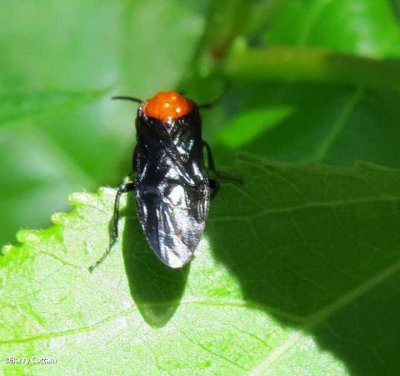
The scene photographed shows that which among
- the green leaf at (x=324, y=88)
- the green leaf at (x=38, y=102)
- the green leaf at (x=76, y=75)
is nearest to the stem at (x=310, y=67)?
the green leaf at (x=324, y=88)

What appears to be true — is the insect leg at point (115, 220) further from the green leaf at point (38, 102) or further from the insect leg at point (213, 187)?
the green leaf at point (38, 102)

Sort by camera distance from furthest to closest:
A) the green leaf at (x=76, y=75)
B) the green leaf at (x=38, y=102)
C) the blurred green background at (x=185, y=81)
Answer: the green leaf at (x=76, y=75) < the blurred green background at (x=185, y=81) < the green leaf at (x=38, y=102)

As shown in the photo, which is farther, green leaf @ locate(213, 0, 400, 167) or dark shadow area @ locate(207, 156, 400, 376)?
green leaf @ locate(213, 0, 400, 167)

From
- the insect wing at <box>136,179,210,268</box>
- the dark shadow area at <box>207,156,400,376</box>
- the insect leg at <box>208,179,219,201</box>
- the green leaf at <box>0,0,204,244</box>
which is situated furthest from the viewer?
the green leaf at <box>0,0,204,244</box>

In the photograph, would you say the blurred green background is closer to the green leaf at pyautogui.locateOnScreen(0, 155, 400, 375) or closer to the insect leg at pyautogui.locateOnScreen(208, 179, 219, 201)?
the insect leg at pyautogui.locateOnScreen(208, 179, 219, 201)

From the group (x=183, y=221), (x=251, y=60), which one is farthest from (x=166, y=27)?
(x=183, y=221)

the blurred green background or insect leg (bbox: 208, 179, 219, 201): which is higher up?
insect leg (bbox: 208, 179, 219, 201)

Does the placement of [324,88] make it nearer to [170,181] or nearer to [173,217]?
[170,181]

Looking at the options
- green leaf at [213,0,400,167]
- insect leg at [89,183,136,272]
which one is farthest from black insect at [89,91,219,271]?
green leaf at [213,0,400,167]
